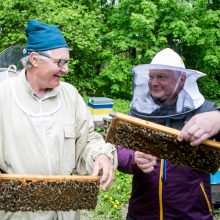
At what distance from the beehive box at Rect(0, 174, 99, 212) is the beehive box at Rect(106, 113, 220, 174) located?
1.03ft

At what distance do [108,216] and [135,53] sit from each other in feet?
30.2

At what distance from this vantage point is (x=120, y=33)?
12.2 meters

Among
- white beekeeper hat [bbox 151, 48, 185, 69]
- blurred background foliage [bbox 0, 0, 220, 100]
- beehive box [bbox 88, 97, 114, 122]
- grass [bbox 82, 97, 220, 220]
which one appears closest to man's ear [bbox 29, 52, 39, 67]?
white beekeeper hat [bbox 151, 48, 185, 69]

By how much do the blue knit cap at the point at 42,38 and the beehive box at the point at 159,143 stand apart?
0.77 metres

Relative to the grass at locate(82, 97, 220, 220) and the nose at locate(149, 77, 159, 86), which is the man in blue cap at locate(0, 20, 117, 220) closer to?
the nose at locate(149, 77, 159, 86)

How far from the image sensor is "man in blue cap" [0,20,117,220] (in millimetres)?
2232

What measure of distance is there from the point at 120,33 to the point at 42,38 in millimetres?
10028

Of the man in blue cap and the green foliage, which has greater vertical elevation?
the man in blue cap

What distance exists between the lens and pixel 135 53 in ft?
43.3

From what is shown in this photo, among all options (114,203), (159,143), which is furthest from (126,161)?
(114,203)

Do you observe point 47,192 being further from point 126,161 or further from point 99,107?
point 99,107

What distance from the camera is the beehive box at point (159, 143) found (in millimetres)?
1798

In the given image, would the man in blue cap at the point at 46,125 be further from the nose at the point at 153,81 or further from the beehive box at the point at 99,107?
the beehive box at the point at 99,107

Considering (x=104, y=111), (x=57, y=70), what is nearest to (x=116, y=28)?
(x=104, y=111)
